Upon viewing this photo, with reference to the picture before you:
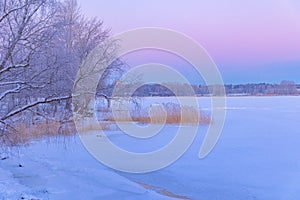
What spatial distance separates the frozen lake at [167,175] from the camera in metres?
4.91

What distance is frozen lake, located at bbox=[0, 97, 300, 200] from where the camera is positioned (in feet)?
16.1

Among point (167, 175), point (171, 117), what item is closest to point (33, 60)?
point (167, 175)

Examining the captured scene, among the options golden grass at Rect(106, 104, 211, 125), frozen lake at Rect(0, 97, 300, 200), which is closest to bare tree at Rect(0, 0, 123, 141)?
frozen lake at Rect(0, 97, 300, 200)

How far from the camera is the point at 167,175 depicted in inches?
236

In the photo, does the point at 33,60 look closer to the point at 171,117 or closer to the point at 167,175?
the point at 167,175

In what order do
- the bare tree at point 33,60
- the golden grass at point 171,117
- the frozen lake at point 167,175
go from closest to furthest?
the bare tree at point 33,60
the frozen lake at point 167,175
the golden grass at point 171,117

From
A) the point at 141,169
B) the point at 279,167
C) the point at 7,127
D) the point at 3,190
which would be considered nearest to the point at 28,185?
the point at 3,190

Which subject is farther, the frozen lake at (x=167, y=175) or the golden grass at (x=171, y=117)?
the golden grass at (x=171, y=117)

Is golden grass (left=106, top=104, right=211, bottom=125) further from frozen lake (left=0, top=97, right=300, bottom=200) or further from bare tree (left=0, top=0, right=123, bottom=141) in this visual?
bare tree (left=0, top=0, right=123, bottom=141)

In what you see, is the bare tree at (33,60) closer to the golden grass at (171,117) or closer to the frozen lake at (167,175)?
the frozen lake at (167,175)

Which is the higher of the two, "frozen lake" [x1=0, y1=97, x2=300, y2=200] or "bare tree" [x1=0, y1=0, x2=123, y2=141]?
"bare tree" [x1=0, y1=0, x2=123, y2=141]

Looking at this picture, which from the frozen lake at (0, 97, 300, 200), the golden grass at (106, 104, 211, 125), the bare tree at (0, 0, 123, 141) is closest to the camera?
the bare tree at (0, 0, 123, 141)

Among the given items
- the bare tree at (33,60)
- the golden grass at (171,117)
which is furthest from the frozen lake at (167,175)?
the golden grass at (171,117)

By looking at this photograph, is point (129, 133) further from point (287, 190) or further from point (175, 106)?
point (287, 190)
